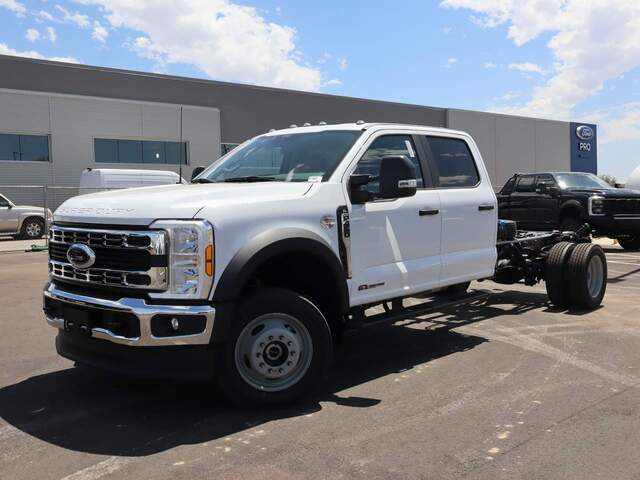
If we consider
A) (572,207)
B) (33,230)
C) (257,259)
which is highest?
(572,207)

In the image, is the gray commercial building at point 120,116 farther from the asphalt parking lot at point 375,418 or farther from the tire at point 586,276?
the asphalt parking lot at point 375,418

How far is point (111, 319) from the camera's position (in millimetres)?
3947

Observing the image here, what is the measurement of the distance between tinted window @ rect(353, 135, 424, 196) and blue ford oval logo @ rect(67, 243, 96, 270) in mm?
2120

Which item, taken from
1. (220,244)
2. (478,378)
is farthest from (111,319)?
(478,378)

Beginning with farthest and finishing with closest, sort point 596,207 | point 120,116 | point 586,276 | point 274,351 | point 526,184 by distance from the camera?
point 120,116 < point 526,184 < point 596,207 < point 586,276 < point 274,351

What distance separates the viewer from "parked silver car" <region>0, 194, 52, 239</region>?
20.9 meters

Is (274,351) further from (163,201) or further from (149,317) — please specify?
(163,201)

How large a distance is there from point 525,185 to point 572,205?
1427 millimetres

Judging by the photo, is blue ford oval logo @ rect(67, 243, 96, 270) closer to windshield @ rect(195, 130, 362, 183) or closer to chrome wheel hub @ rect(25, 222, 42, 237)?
windshield @ rect(195, 130, 362, 183)

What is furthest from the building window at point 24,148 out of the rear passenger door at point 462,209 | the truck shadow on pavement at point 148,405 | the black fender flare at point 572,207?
the rear passenger door at point 462,209

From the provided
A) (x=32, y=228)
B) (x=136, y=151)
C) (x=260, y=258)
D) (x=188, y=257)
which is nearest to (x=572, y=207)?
(x=260, y=258)

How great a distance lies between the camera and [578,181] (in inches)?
596

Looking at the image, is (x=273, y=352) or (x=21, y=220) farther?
(x=21, y=220)

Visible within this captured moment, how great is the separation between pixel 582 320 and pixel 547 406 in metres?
3.23
